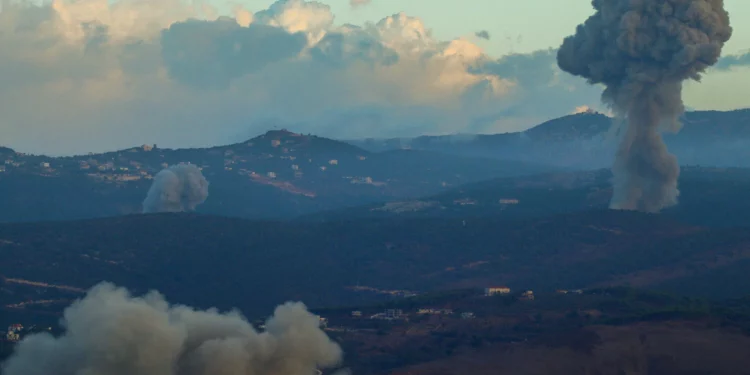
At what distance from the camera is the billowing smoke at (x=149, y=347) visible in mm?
79625

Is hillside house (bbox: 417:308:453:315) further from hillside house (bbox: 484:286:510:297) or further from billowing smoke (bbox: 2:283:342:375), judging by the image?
billowing smoke (bbox: 2:283:342:375)

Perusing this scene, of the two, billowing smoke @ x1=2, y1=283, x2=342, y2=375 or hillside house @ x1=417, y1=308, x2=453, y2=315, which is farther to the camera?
hillside house @ x1=417, y1=308, x2=453, y2=315

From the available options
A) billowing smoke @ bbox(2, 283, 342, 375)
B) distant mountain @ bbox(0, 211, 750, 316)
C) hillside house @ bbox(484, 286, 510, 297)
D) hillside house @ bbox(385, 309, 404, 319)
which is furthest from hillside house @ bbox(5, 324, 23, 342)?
hillside house @ bbox(484, 286, 510, 297)

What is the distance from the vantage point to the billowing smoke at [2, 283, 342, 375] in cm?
7962

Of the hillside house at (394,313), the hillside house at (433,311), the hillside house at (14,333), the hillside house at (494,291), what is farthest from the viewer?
the hillside house at (494,291)

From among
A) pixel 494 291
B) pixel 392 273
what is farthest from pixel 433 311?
pixel 392 273

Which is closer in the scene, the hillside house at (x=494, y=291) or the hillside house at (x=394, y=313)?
the hillside house at (x=394, y=313)

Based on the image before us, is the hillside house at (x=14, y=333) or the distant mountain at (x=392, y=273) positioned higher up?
the distant mountain at (x=392, y=273)

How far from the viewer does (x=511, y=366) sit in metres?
112

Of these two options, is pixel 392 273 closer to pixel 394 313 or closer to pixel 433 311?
pixel 433 311

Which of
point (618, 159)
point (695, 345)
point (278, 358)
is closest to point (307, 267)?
point (618, 159)

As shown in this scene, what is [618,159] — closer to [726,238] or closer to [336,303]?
[726,238]

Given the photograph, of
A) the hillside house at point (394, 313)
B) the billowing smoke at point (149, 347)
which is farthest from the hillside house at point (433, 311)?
the billowing smoke at point (149, 347)

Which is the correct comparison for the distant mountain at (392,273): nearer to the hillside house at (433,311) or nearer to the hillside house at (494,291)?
the hillside house at (494,291)
